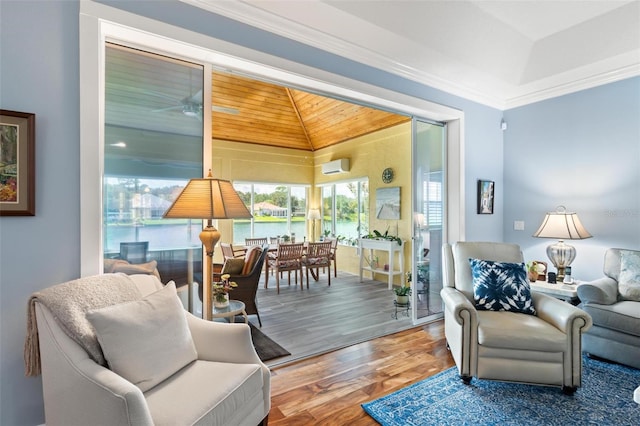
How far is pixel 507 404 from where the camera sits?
2.18 m

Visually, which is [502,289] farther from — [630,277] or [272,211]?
[272,211]

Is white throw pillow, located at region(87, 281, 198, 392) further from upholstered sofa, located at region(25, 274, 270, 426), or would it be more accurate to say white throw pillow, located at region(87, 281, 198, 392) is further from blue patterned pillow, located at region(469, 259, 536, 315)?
blue patterned pillow, located at region(469, 259, 536, 315)

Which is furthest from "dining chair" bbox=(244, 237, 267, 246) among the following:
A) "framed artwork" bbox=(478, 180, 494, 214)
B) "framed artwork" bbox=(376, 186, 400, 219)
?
"framed artwork" bbox=(478, 180, 494, 214)

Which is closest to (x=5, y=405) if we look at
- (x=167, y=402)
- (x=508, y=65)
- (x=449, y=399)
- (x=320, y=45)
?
(x=167, y=402)

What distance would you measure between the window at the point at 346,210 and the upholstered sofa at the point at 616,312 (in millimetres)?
4229

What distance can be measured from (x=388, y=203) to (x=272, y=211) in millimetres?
3082

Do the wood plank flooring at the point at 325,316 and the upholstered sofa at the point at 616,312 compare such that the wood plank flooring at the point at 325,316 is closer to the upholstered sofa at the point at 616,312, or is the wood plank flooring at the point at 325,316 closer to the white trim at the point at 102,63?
the upholstered sofa at the point at 616,312

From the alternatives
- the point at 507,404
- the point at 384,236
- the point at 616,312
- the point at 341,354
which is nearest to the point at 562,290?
the point at 616,312

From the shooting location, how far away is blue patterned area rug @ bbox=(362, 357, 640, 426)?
79.1 inches

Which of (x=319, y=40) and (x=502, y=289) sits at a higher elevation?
(x=319, y=40)

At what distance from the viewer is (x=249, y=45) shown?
8.16 ft

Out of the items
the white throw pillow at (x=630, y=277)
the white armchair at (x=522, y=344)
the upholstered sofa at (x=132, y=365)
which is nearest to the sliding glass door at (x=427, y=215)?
the white armchair at (x=522, y=344)

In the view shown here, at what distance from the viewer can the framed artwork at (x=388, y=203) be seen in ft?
19.6

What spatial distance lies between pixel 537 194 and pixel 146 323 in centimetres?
450
